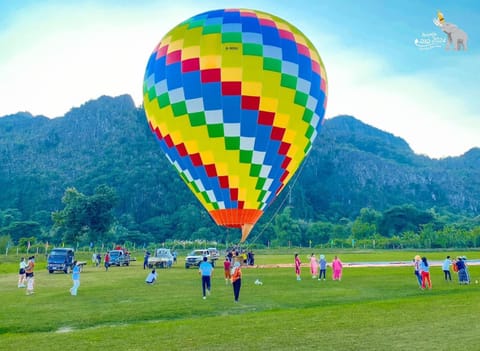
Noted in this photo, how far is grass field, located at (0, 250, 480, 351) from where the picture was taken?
10688mm

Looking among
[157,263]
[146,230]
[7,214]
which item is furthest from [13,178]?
[157,263]

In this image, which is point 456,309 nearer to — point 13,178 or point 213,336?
point 213,336

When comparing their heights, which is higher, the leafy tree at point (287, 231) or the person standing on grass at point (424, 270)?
the leafy tree at point (287, 231)

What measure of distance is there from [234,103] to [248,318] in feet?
41.7

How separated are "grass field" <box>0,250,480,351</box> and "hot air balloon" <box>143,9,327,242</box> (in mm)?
5480

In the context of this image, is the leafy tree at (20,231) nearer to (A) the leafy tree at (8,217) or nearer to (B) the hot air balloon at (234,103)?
(A) the leafy tree at (8,217)

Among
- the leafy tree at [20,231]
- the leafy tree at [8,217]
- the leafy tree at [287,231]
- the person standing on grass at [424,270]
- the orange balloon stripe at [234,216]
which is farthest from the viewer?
the leafy tree at [8,217]

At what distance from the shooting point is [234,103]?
23.8 m

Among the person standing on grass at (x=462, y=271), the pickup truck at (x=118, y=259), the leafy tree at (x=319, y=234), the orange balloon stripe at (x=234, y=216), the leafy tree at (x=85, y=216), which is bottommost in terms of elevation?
the person standing on grass at (x=462, y=271)

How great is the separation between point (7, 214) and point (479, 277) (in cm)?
14813

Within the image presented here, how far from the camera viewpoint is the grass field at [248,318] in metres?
10.7

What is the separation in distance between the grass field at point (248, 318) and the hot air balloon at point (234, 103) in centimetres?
548

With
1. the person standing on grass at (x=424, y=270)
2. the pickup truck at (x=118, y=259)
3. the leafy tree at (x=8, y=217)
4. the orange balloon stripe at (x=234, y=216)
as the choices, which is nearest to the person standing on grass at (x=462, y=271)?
the person standing on grass at (x=424, y=270)

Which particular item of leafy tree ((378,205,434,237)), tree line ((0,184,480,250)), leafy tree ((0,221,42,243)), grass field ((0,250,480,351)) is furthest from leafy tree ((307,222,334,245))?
grass field ((0,250,480,351))
